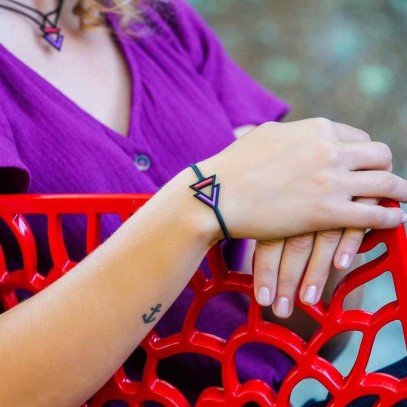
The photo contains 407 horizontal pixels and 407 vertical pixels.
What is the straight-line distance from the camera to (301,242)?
53 centimetres

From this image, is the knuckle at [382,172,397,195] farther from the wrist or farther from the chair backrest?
the wrist

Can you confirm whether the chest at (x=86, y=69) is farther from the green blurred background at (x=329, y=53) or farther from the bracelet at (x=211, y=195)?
the green blurred background at (x=329, y=53)

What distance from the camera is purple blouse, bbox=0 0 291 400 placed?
2.27 ft

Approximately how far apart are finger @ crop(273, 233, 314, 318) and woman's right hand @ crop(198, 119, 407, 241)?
11 mm

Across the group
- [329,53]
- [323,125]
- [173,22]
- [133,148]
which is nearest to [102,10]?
[173,22]

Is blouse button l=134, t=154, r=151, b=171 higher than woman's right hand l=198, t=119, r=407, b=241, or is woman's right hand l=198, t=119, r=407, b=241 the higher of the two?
woman's right hand l=198, t=119, r=407, b=241

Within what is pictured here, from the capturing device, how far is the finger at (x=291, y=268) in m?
0.53

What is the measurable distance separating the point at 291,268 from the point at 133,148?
30cm

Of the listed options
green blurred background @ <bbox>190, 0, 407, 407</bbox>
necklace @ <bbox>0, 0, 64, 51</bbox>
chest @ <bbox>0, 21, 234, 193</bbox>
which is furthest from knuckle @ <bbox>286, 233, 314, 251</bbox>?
green blurred background @ <bbox>190, 0, 407, 407</bbox>

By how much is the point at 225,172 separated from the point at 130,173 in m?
0.22

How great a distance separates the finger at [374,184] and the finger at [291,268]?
0.17 ft

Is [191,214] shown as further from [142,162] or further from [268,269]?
[142,162]

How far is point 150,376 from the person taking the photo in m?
0.60

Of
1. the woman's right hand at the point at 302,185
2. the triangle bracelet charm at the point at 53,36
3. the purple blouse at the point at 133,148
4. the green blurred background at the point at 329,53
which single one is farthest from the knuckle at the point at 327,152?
the green blurred background at the point at 329,53
